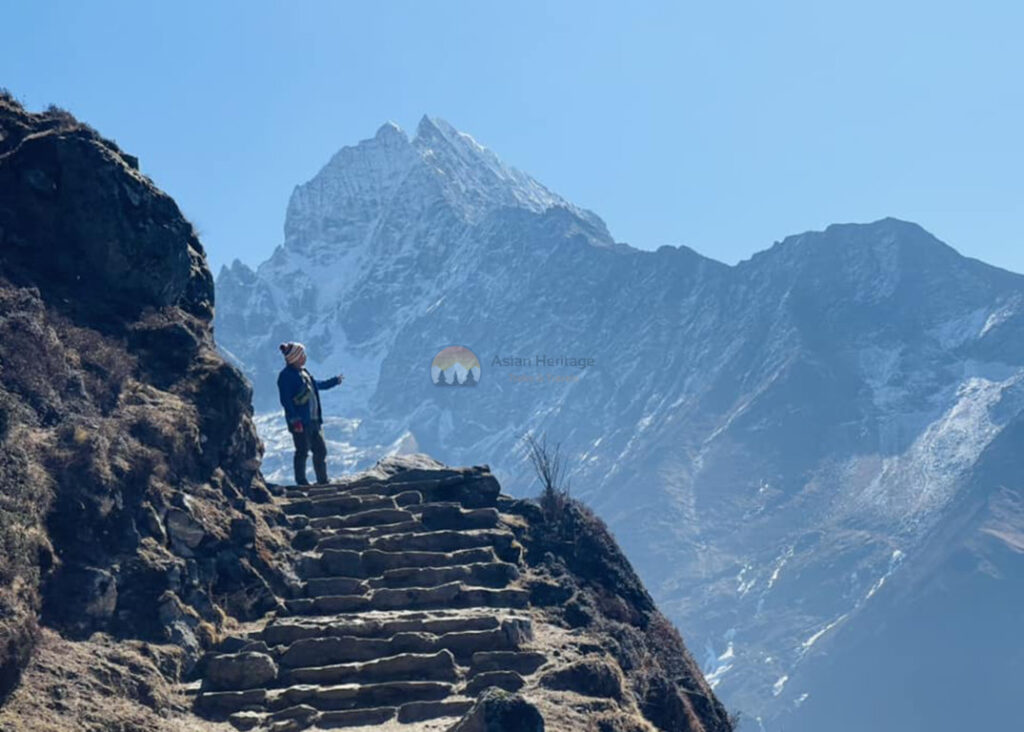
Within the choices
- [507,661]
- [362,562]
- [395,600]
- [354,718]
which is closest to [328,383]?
[362,562]

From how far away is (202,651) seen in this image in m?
17.5

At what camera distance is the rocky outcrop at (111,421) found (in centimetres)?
1634

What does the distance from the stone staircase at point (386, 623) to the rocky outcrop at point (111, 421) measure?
0.81 meters

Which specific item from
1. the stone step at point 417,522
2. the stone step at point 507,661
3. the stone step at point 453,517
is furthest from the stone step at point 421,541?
the stone step at point 507,661

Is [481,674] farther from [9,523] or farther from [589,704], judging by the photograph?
[9,523]

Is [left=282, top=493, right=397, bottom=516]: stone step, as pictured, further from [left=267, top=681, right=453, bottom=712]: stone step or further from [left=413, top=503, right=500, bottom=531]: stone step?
[left=267, top=681, right=453, bottom=712]: stone step

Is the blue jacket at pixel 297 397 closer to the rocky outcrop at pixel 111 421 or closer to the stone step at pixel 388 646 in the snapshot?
the rocky outcrop at pixel 111 421

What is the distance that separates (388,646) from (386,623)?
58 cm

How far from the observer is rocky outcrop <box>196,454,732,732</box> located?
16.6 meters

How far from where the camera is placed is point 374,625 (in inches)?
724

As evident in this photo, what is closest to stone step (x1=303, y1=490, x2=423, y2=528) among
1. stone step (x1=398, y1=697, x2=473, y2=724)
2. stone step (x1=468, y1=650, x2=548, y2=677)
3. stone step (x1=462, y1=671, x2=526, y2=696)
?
stone step (x1=468, y1=650, x2=548, y2=677)

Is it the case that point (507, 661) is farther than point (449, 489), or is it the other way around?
point (449, 489)

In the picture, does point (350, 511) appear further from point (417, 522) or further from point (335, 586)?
point (335, 586)

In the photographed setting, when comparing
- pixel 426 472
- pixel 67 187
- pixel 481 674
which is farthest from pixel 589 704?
pixel 67 187
